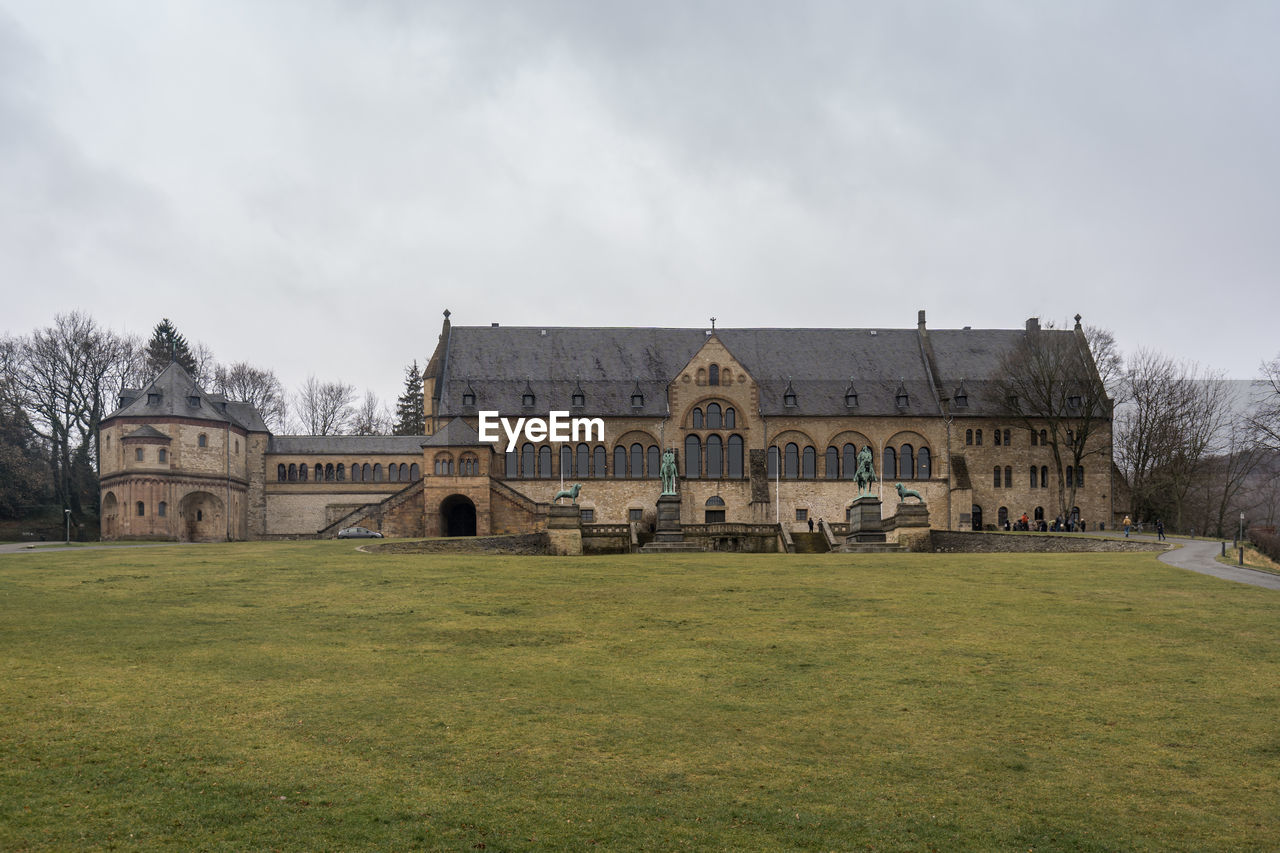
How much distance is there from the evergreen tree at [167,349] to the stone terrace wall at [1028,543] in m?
73.4

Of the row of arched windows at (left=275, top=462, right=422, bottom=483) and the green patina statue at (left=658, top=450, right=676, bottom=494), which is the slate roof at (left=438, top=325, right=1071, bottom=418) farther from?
the green patina statue at (left=658, top=450, right=676, bottom=494)

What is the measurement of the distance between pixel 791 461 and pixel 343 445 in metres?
34.3

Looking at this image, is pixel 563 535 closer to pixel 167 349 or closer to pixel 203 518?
pixel 203 518

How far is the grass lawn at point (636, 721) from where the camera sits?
10.4m

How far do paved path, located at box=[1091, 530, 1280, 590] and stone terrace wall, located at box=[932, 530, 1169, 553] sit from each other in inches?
69.1

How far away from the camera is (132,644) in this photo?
1866cm

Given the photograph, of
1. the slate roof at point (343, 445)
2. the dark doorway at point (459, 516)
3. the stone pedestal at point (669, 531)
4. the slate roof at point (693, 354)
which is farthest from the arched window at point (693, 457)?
the slate roof at point (343, 445)

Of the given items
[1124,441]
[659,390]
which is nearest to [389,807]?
[659,390]

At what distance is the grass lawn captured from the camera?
10.4 metres

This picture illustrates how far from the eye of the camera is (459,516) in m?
70.4

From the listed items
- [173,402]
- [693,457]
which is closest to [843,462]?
[693,457]

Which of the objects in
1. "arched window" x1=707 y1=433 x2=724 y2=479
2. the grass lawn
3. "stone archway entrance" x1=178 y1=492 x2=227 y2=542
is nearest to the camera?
the grass lawn

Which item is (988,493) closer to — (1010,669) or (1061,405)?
(1061,405)

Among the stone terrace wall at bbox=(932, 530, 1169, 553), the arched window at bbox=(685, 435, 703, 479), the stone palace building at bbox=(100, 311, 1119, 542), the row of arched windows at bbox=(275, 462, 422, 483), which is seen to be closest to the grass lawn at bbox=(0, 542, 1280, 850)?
the stone terrace wall at bbox=(932, 530, 1169, 553)
